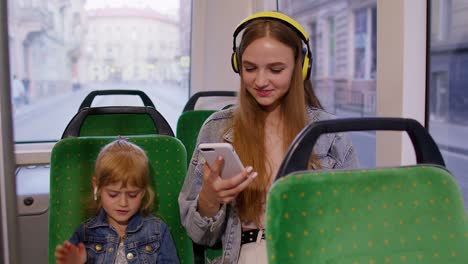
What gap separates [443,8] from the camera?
1.86 m

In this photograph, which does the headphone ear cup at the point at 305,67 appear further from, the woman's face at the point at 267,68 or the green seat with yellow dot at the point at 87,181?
the green seat with yellow dot at the point at 87,181

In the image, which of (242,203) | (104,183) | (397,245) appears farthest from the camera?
(104,183)

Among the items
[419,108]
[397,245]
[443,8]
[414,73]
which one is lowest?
[397,245]

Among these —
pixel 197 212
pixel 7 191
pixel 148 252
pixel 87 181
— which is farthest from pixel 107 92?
pixel 7 191

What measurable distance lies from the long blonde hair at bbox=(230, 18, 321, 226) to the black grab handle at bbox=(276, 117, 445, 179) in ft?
1.35

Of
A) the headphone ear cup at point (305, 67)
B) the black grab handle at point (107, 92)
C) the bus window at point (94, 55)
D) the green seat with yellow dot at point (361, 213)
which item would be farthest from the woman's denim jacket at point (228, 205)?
the bus window at point (94, 55)

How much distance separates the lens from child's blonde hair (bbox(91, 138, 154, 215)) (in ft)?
5.35

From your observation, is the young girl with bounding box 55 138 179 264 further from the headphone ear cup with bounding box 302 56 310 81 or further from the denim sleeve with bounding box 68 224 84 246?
the headphone ear cup with bounding box 302 56 310 81

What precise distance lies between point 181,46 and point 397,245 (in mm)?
3564

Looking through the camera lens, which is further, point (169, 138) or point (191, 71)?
point (191, 71)

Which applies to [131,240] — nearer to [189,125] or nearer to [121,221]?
[121,221]

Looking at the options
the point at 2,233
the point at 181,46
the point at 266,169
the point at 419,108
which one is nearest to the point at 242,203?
the point at 266,169

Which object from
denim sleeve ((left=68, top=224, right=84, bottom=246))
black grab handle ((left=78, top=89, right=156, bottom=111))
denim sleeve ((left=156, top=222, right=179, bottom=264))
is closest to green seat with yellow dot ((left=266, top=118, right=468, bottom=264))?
denim sleeve ((left=156, top=222, right=179, bottom=264))

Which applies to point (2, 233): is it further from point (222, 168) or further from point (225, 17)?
point (225, 17)
